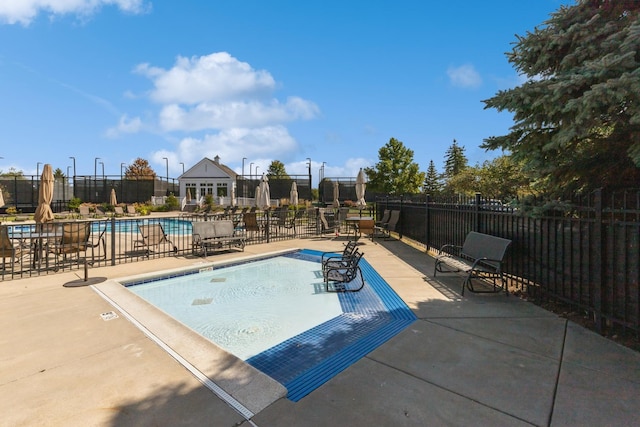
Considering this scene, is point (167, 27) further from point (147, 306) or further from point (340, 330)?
point (340, 330)

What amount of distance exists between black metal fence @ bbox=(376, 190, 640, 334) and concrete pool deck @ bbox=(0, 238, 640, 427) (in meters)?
0.46

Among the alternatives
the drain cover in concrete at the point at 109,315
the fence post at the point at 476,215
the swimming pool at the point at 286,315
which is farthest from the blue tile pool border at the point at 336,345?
the fence post at the point at 476,215

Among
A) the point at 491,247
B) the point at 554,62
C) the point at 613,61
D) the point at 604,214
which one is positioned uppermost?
the point at 554,62

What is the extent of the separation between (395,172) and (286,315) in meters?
37.8

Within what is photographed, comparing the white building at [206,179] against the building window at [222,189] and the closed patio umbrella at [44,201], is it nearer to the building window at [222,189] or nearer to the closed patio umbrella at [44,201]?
the building window at [222,189]

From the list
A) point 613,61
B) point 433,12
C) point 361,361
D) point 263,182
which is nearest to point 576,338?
point 361,361

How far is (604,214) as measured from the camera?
3691 millimetres

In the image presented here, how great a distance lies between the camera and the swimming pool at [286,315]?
3.15m

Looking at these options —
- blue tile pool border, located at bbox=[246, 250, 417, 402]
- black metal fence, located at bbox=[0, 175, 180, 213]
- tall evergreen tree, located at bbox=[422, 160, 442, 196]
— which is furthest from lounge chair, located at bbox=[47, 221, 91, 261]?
tall evergreen tree, located at bbox=[422, 160, 442, 196]

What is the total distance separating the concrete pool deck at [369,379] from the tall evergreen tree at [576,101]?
2.17 m

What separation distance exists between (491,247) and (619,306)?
210 cm

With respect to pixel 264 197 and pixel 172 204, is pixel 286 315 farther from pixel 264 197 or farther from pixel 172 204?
pixel 172 204

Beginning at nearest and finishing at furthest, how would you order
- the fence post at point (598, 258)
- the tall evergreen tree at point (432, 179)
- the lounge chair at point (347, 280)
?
the fence post at point (598, 258) < the lounge chair at point (347, 280) < the tall evergreen tree at point (432, 179)

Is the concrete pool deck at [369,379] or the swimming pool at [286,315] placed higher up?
the concrete pool deck at [369,379]
